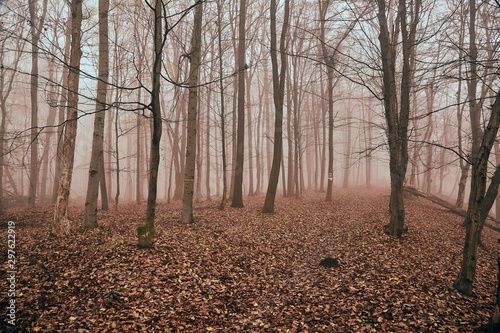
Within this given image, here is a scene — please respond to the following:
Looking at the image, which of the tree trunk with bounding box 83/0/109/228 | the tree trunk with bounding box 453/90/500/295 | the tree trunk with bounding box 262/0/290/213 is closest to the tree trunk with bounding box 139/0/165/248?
the tree trunk with bounding box 83/0/109/228

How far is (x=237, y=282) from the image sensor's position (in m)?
6.21

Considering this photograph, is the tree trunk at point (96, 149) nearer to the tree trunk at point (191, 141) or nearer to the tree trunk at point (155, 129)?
the tree trunk at point (191, 141)

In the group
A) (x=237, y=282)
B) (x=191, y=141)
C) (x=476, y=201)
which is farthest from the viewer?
(x=191, y=141)

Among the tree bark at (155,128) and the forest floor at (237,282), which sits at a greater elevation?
the tree bark at (155,128)

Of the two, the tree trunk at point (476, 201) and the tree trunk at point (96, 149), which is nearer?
the tree trunk at point (476, 201)

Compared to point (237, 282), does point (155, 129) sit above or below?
above

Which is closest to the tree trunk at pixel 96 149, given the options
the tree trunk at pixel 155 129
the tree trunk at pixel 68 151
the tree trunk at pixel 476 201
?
the tree trunk at pixel 68 151

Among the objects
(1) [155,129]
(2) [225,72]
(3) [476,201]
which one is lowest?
(3) [476,201]

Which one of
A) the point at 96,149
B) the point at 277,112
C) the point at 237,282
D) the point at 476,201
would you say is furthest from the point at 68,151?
the point at 476,201

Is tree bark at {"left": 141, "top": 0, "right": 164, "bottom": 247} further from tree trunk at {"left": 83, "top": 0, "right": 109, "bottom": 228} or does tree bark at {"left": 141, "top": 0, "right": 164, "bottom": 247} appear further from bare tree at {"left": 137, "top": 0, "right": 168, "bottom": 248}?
tree trunk at {"left": 83, "top": 0, "right": 109, "bottom": 228}

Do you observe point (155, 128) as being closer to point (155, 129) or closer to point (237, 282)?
point (155, 129)

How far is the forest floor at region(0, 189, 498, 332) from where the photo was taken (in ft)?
15.3

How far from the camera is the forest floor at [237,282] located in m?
4.68

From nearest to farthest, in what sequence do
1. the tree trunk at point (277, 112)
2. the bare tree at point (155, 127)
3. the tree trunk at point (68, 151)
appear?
the bare tree at point (155, 127) < the tree trunk at point (68, 151) < the tree trunk at point (277, 112)
